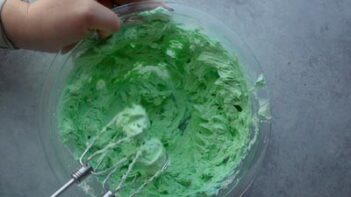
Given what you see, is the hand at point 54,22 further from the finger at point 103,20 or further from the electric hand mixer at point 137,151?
the electric hand mixer at point 137,151

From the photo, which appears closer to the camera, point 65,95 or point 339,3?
point 65,95

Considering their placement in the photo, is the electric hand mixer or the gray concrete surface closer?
the electric hand mixer

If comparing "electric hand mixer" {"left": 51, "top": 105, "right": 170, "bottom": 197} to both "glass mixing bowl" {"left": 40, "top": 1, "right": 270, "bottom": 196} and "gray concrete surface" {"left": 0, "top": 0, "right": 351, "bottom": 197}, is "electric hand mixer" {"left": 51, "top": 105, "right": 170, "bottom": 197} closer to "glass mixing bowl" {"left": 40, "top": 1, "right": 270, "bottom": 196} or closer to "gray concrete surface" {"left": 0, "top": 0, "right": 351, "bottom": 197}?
"glass mixing bowl" {"left": 40, "top": 1, "right": 270, "bottom": 196}

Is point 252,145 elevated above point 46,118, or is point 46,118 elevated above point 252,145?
point 252,145

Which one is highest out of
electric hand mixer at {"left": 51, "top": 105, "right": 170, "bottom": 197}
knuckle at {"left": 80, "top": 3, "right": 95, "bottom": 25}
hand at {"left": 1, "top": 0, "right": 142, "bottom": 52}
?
knuckle at {"left": 80, "top": 3, "right": 95, "bottom": 25}

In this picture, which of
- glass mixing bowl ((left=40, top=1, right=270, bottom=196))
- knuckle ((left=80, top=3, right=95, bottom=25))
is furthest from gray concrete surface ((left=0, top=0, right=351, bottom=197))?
knuckle ((left=80, top=3, right=95, bottom=25))

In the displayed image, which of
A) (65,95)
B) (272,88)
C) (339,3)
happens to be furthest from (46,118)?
(339,3)

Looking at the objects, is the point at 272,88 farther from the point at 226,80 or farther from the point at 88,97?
the point at 88,97
